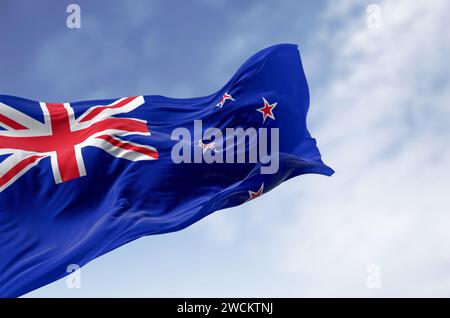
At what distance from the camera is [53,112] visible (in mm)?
12188

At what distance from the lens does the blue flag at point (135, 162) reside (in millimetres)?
9703

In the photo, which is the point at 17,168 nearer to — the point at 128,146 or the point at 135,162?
the point at 128,146

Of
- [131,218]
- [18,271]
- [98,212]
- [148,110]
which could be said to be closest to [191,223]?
[131,218]

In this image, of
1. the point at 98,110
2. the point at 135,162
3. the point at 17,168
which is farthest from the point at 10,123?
the point at 135,162

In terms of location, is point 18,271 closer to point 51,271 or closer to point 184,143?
point 51,271

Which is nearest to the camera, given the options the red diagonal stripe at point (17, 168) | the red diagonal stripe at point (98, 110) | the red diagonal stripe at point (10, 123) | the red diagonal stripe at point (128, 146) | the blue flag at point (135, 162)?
the blue flag at point (135, 162)

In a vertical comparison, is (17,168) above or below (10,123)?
below

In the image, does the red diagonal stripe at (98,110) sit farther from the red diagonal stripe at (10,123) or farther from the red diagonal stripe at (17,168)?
the red diagonal stripe at (17,168)

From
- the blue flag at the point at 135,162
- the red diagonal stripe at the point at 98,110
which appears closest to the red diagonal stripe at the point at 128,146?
the blue flag at the point at 135,162

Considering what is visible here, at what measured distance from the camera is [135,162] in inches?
440

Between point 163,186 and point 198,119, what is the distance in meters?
2.21

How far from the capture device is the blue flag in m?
9.70

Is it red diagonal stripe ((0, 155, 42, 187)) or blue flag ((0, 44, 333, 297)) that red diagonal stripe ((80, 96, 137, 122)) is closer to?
blue flag ((0, 44, 333, 297))

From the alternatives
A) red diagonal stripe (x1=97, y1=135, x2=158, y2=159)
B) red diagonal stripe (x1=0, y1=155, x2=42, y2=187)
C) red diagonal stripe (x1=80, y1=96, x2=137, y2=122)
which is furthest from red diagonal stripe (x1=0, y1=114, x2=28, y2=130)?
red diagonal stripe (x1=97, y1=135, x2=158, y2=159)
